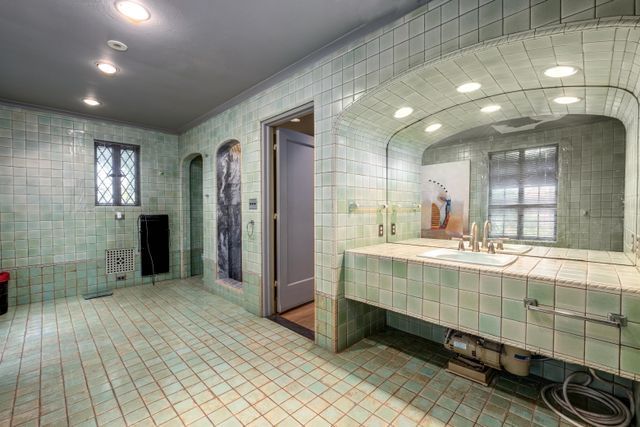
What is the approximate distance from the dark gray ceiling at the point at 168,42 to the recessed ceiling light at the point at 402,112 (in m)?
0.64

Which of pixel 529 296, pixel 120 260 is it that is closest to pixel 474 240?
pixel 529 296

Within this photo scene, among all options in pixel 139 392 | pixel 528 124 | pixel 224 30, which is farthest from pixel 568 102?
pixel 139 392

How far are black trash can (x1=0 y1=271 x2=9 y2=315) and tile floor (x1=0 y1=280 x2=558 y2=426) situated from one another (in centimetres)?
54

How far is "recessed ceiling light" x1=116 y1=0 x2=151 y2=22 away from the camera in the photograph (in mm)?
1748

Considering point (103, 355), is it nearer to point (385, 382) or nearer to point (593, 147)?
point (385, 382)

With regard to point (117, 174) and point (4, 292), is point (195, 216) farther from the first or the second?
Answer: point (4, 292)

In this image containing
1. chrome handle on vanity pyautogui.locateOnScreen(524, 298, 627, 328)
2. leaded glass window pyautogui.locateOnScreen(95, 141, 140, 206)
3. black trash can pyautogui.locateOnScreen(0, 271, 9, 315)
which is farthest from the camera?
leaded glass window pyautogui.locateOnScreen(95, 141, 140, 206)

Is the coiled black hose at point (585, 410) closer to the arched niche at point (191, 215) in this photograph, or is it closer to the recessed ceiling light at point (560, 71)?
the recessed ceiling light at point (560, 71)

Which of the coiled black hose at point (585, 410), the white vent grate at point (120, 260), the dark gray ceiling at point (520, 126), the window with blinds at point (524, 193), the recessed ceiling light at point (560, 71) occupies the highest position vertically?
the recessed ceiling light at point (560, 71)

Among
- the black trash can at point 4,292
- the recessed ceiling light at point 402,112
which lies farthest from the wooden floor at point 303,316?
the black trash can at point 4,292

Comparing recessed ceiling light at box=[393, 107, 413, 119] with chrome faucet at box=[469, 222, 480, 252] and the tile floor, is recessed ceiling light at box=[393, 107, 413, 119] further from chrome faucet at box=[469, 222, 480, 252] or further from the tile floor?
the tile floor

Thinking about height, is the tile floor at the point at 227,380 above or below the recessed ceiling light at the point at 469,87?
below

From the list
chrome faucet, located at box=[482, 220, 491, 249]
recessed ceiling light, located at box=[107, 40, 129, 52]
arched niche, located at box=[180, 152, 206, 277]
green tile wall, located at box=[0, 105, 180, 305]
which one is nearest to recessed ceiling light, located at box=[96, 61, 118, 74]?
recessed ceiling light, located at box=[107, 40, 129, 52]

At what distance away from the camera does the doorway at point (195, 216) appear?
4910 mm
